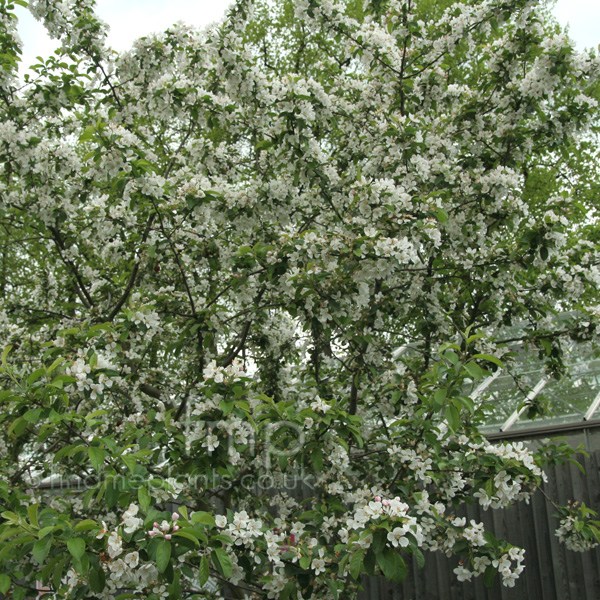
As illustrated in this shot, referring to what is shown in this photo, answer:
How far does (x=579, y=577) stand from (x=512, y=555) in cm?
156

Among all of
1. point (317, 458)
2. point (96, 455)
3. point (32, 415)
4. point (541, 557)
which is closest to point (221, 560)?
point (96, 455)

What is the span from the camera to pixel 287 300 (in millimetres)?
3398

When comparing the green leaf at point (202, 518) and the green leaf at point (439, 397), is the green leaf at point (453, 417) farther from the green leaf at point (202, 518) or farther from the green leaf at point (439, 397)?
the green leaf at point (202, 518)

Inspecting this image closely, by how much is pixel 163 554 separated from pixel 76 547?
29cm

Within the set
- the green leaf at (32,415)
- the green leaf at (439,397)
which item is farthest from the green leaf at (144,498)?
the green leaf at (439,397)

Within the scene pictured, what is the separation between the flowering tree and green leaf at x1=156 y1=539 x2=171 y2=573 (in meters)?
0.01

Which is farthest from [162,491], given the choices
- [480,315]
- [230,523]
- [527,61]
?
[527,61]

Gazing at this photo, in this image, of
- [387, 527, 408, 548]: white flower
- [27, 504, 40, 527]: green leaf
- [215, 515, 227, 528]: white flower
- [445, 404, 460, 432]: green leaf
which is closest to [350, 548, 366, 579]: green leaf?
[387, 527, 408, 548]: white flower

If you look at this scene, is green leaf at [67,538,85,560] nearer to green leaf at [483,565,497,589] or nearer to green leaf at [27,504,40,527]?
green leaf at [27,504,40,527]

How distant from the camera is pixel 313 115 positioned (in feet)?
11.6

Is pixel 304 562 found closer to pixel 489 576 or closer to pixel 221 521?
pixel 221 521

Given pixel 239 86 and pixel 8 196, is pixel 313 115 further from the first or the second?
pixel 8 196

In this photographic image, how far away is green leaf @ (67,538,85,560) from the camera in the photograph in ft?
6.45

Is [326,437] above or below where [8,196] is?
below
